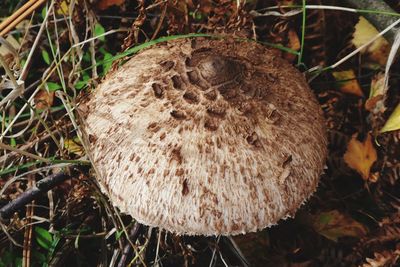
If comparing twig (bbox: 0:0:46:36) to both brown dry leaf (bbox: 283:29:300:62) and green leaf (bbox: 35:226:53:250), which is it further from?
brown dry leaf (bbox: 283:29:300:62)

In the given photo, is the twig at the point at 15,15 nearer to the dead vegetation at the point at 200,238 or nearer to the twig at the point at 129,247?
the dead vegetation at the point at 200,238

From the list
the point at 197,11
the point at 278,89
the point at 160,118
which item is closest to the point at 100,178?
the point at 160,118

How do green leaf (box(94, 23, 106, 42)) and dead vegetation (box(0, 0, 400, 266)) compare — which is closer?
dead vegetation (box(0, 0, 400, 266))

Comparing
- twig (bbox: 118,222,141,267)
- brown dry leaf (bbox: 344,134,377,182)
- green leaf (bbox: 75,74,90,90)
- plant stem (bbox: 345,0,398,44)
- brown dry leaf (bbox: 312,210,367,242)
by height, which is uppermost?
plant stem (bbox: 345,0,398,44)

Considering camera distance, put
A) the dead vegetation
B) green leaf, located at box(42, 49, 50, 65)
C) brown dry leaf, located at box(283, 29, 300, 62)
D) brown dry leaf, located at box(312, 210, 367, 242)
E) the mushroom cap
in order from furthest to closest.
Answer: brown dry leaf, located at box(283, 29, 300, 62)
green leaf, located at box(42, 49, 50, 65)
brown dry leaf, located at box(312, 210, 367, 242)
the dead vegetation
the mushroom cap

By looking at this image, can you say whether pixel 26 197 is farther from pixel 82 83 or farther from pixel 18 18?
pixel 18 18

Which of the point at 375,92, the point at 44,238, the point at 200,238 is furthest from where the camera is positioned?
the point at 375,92

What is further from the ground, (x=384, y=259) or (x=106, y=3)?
(x=106, y=3)

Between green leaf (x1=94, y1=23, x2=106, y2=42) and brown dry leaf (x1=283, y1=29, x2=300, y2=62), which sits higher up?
green leaf (x1=94, y1=23, x2=106, y2=42)

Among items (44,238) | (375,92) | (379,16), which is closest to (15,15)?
(44,238)

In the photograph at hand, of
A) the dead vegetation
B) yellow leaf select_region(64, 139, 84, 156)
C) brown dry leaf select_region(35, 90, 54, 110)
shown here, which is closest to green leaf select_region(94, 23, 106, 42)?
the dead vegetation
